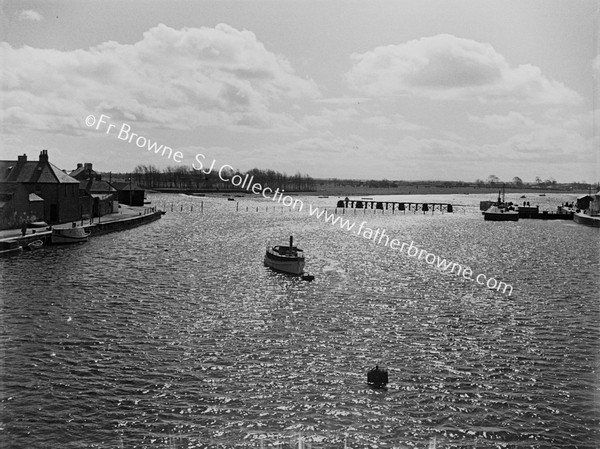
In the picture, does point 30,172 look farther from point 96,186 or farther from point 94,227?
point 96,186

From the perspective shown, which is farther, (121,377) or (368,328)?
(368,328)

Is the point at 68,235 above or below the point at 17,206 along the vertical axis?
below

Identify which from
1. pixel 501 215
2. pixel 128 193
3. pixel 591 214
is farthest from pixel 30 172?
pixel 591 214

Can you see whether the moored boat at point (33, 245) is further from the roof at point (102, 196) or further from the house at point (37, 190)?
the roof at point (102, 196)

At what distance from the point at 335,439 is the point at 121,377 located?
426 inches

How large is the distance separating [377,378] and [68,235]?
56417mm

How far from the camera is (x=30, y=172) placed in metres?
80.2

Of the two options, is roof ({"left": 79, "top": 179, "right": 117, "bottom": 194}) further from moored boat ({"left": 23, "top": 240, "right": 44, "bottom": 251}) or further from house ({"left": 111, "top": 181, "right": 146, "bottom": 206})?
moored boat ({"left": 23, "top": 240, "right": 44, "bottom": 251})

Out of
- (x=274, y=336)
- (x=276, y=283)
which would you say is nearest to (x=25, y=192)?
(x=276, y=283)

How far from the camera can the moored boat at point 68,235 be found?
70.4 metres

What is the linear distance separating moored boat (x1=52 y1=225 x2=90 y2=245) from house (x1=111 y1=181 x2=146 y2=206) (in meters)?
61.9

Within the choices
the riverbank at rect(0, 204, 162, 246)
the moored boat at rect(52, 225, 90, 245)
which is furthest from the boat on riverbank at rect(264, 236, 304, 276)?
the riverbank at rect(0, 204, 162, 246)

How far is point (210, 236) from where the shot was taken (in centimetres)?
9194

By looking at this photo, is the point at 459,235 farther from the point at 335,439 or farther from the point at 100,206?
the point at 335,439
